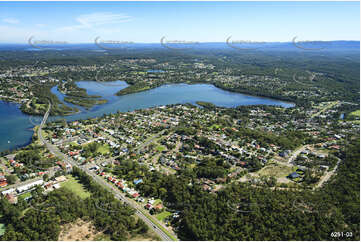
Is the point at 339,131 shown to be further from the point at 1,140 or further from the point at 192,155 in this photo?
the point at 1,140

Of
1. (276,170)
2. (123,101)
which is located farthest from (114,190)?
(123,101)

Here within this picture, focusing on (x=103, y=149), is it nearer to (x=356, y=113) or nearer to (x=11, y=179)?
(x=11, y=179)

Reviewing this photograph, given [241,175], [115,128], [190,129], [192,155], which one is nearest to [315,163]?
[241,175]

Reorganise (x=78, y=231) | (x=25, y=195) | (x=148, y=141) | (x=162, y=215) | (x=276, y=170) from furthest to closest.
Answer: (x=148, y=141)
(x=276, y=170)
(x=25, y=195)
(x=162, y=215)
(x=78, y=231)

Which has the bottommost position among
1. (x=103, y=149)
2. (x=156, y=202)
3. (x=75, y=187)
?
(x=156, y=202)

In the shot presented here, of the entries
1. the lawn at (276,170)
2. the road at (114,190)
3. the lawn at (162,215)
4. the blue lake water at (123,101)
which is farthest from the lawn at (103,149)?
the lawn at (276,170)

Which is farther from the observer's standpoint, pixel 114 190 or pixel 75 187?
pixel 75 187

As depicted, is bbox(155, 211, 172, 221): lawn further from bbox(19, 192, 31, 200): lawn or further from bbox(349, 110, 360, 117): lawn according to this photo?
bbox(349, 110, 360, 117): lawn

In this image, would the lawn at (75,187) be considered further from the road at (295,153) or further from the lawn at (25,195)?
the road at (295,153)
